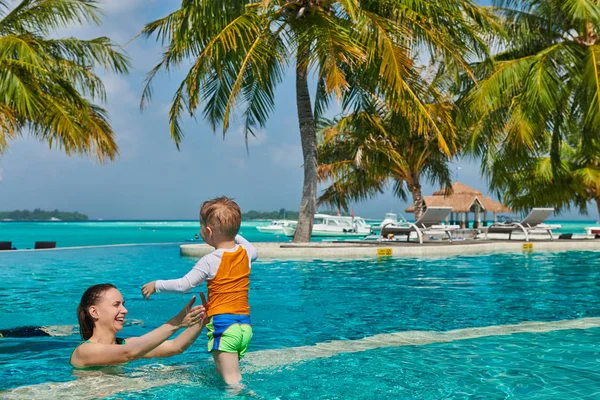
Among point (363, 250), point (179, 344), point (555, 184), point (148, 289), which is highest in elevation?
point (555, 184)

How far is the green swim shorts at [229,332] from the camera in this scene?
3516 mm

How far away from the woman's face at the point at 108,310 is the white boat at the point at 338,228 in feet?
141

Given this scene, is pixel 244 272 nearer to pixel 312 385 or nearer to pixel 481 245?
pixel 312 385

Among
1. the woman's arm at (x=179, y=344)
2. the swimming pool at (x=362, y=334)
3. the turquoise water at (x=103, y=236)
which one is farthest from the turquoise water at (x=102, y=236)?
the woman's arm at (x=179, y=344)

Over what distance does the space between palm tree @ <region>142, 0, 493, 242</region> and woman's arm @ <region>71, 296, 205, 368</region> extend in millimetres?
10023

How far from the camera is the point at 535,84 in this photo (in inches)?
668

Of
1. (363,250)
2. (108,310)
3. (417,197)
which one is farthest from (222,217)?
(417,197)

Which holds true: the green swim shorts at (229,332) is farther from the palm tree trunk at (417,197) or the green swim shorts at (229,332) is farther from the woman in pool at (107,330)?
the palm tree trunk at (417,197)

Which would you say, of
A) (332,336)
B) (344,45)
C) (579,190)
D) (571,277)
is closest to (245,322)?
(332,336)

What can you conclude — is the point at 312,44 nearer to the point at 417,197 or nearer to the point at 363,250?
the point at 363,250

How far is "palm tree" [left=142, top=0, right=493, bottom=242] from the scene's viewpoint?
14422 millimetres

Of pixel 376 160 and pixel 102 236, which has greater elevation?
pixel 376 160

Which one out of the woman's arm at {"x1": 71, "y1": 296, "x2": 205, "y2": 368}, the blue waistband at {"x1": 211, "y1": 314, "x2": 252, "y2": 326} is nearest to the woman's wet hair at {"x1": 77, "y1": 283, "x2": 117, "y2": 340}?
the woman's arm at {"x1": 71, "y1": 296, "x2": 205, "y2": 368}

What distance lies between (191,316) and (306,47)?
1209 cm
